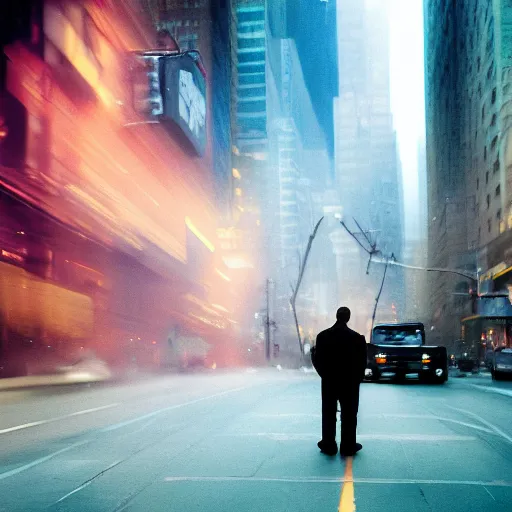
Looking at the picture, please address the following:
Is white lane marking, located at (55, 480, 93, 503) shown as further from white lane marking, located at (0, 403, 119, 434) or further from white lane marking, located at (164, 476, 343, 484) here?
white lane marking, located at (0, 403, 119, 434)

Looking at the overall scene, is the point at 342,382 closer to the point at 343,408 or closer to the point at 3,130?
the point at 343,408

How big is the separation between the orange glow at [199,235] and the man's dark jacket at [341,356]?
7908 cm

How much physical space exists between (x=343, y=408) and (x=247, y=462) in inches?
48.1

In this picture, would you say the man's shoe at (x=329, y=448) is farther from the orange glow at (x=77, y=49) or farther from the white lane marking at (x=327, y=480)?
the orange glow at (x=77, y=49)

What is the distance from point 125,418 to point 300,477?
6.67m

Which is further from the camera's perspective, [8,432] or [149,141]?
[149,141]

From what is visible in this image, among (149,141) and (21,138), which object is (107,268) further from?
(149,141)

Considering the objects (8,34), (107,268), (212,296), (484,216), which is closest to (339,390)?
(8,34)

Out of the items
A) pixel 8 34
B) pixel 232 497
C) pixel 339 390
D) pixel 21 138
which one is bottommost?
pixel 232 497

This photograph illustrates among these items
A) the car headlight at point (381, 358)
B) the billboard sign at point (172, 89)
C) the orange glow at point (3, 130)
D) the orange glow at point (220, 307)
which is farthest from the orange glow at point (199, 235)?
the car headlight at point (381, 358)

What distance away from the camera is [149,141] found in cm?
7050

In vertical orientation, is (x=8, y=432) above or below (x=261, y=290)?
below

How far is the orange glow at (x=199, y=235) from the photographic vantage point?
8862 cm

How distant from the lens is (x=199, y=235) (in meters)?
93.9
